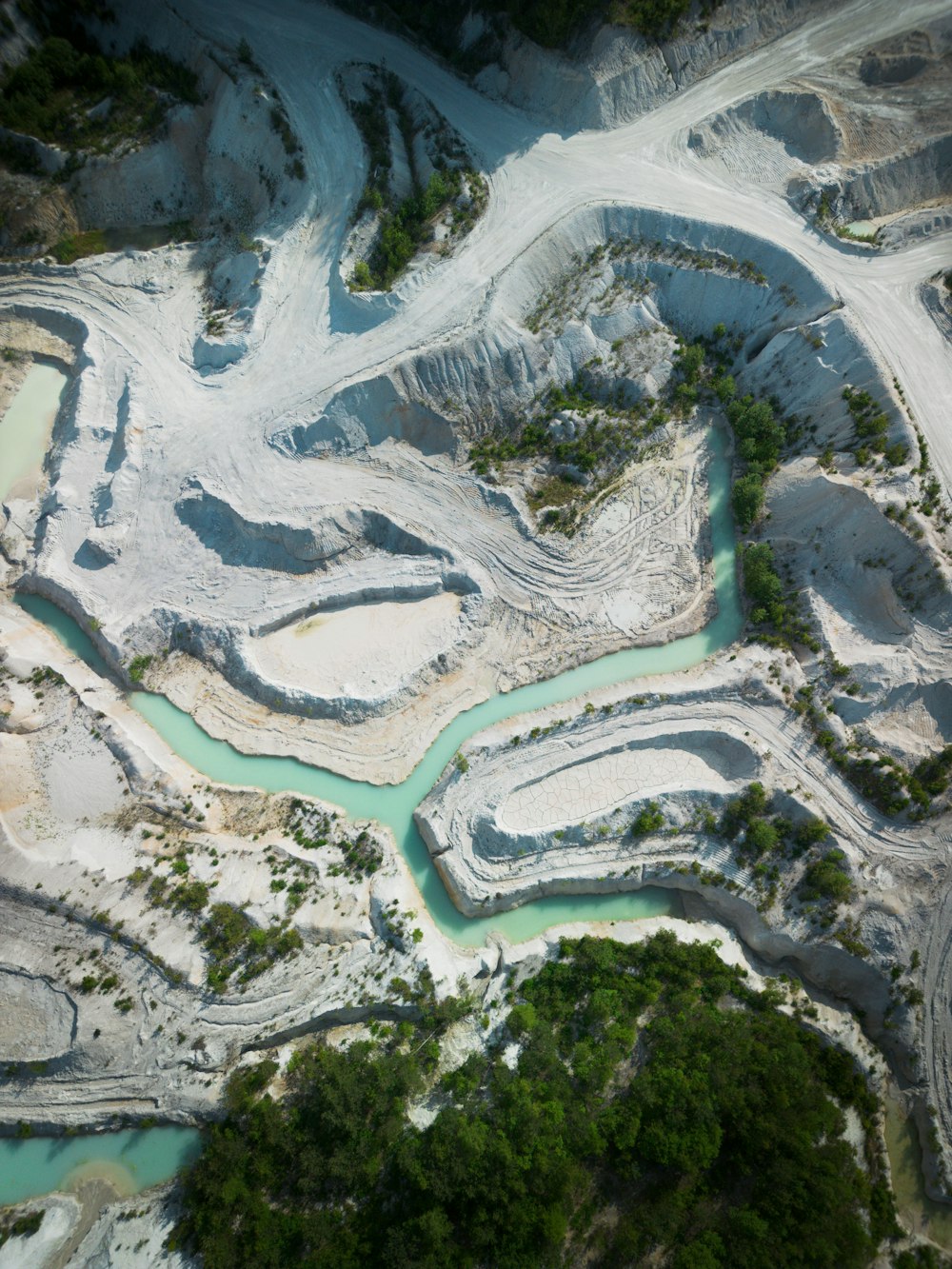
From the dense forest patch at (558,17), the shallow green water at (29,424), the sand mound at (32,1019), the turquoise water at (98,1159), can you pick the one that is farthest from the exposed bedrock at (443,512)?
the turquoise water at (98,1159)

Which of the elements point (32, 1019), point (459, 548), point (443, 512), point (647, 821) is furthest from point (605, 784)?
point (32, 1019)

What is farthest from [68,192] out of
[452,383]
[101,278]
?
[452,383]

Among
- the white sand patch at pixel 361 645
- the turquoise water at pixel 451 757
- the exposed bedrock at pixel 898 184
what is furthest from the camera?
the exposed bedrock at pixel 898 184

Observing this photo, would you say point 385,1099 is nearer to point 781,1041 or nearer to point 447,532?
point 781,1041

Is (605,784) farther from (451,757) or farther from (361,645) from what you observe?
(361,645)

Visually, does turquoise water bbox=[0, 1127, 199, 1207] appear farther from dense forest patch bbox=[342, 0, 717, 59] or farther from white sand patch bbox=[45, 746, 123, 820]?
dense forest patch bbox=[342, 0, 717, 59]

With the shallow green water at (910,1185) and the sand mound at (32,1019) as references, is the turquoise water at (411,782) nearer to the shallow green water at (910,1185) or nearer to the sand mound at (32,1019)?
the sand mound at (32,1019)
